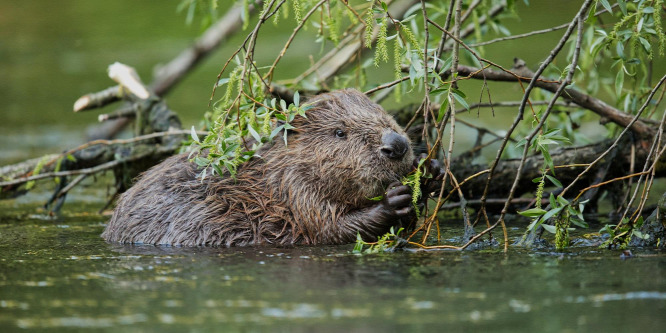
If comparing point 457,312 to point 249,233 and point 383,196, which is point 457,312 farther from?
point 249,233

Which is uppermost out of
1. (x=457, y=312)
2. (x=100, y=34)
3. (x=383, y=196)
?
(x=100, y=34)

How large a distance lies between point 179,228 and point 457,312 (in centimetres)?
194

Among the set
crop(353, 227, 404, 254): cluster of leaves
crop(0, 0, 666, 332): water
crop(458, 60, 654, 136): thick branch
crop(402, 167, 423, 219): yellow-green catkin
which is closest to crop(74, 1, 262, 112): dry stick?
crop(0, 0, 666, 332): water

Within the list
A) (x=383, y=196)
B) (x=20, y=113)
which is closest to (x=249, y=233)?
(x=383, y=196)

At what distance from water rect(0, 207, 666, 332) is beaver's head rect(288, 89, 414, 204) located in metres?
0.39

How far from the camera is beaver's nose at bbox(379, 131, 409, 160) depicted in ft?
13.0

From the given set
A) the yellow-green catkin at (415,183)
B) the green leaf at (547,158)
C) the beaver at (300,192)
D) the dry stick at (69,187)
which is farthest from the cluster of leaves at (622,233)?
the dry stick at (69,187)

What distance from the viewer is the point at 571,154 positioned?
15.5ft

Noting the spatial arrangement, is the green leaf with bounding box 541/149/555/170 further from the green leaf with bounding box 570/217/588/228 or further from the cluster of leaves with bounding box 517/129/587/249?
the green leaf with bounding box 570/217/588/228

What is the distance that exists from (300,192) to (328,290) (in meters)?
1.30

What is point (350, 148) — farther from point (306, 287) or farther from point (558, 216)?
point (306, 287)

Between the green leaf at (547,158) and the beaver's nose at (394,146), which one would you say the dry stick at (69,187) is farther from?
the green leaf at (547,158)

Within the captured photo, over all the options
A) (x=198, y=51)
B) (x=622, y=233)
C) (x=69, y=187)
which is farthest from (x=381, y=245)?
→ (x=198, y=51)

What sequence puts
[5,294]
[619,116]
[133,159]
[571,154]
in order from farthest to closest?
[133,159]
[571,154]
[619,116]
[5,294]
